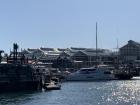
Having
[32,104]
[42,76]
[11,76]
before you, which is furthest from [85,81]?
[32,104]

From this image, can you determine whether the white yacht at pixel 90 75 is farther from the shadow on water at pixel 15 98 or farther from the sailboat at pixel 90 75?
the shadow on water at pixel 15 98

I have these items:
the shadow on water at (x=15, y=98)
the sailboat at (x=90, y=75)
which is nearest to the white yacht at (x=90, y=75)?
the sailboat at (x=90, y=75)

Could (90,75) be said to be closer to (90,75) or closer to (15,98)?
(90,75)

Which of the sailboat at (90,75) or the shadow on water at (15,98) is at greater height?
the sailboat at (90,75)

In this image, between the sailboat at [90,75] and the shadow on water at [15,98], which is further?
the sailboat at [90,75]

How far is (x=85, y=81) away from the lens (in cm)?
15175

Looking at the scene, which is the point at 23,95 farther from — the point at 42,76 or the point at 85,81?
the point at 85,81

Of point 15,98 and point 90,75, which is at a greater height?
point 90,75


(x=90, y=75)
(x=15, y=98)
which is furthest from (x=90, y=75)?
(x=15, y=98)

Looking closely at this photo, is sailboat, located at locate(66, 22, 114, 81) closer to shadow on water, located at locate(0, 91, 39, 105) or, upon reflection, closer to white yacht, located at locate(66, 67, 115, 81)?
white yacht, located at locate(66, 67, 115, 81)

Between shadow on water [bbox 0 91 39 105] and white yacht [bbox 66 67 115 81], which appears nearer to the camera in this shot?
shadow on water [bbox 0 91 39 105]

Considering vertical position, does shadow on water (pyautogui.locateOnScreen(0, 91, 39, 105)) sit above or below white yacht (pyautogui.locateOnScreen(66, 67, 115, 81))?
below

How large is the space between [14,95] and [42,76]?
1747 centimetres

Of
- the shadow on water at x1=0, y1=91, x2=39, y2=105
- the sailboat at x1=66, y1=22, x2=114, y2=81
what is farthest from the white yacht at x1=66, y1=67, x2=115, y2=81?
the shadow on water at x1=0, y1=91, x2=39, y2=105
